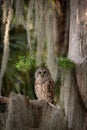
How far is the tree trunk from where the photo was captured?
2.84 m

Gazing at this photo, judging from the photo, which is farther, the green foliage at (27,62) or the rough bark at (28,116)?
the green foliage at (27,62)

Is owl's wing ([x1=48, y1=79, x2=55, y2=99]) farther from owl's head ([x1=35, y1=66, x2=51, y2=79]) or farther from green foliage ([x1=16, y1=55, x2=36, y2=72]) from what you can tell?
green foliage ([x1=16, y1=55, x2=36, y2=72])

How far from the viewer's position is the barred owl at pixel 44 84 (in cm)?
318

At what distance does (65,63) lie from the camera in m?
2.80

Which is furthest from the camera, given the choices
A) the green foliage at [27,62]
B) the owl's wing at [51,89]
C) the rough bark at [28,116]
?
the owl's wing at [51,89]

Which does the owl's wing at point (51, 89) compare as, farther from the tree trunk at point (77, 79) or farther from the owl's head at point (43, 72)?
the tree trunk at point (77, 79)

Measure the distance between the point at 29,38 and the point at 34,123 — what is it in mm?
731

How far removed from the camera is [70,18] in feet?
9.91

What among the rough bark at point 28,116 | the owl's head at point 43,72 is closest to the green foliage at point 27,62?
the owl's head at point 43,72

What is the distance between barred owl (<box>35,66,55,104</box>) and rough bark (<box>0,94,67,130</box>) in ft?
1.37

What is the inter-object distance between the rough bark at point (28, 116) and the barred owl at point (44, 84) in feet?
1.37

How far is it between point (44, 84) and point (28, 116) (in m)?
0.61

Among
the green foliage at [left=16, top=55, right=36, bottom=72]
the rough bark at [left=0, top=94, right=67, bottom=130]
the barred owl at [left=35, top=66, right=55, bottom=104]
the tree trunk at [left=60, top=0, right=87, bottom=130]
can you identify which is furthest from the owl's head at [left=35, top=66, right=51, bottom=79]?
the rough bark at [left=0, top=94, right=67, bottom=130]

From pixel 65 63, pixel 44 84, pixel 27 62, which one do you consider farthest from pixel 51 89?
pixel 65 63
